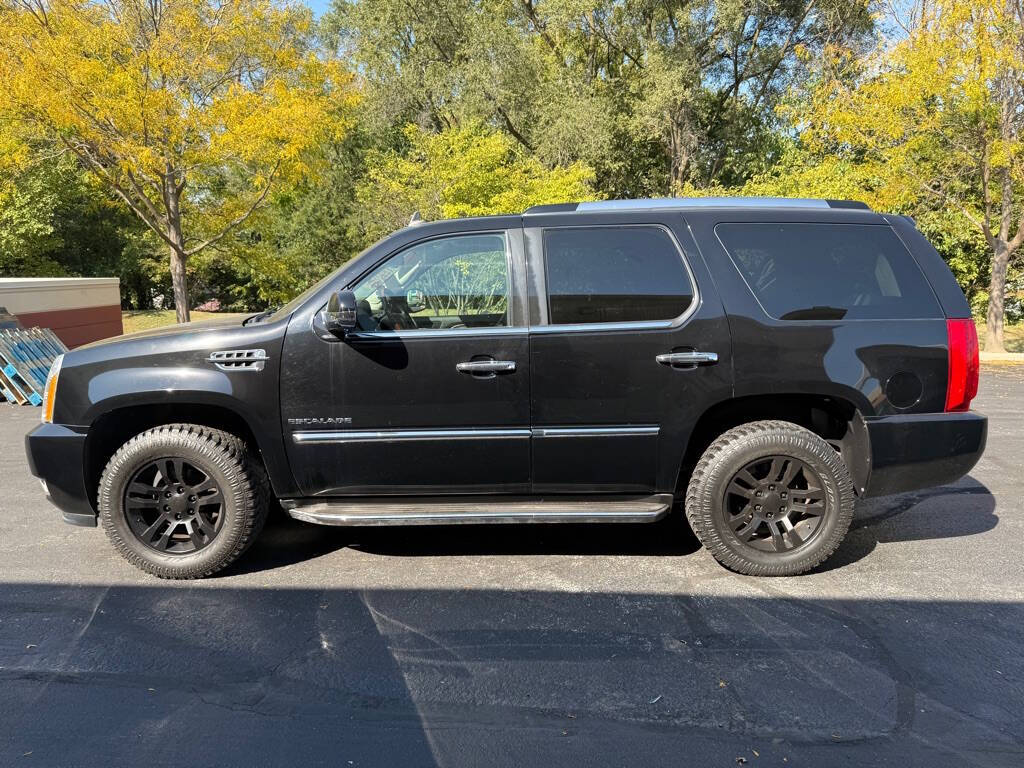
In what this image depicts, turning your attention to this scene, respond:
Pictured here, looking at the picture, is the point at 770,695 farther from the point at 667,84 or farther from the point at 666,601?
the point at 667,84

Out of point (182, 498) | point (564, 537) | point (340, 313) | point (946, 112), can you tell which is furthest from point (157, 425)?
point (946, 112)

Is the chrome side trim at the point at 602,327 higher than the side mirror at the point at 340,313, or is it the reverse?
the side mirror at the point at 340,313

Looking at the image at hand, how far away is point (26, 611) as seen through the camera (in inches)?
139

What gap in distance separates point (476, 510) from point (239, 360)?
1.43 metres

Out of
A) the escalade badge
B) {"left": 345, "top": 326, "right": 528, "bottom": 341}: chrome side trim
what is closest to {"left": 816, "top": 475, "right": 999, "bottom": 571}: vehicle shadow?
{"left": 345, "top": 326, "right": 528, "bottom": 341}: chrome side trim

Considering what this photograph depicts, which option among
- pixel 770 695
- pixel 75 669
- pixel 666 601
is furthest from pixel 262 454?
pixel 770 695

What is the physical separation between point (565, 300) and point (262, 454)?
5.80ft

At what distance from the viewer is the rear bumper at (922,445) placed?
12.3 ft

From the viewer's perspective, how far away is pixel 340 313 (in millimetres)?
3594

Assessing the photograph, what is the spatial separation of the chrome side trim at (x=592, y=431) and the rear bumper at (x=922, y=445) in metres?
1.17

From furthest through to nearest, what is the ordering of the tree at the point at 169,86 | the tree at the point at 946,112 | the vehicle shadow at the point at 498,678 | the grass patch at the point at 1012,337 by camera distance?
the grass patch at the point at 1012,337
the tree at the point at 946,112
the tree at the point at 169,86
the vehicle shadow at the point at 498,678

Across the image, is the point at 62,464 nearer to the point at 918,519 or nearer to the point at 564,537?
the point at 564,537

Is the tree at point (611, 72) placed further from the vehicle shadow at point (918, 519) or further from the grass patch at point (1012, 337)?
the vehicle shadow at point (918, 519)

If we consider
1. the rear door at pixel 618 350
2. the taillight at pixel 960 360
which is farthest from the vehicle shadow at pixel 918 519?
the rear door at pixel 618 350
